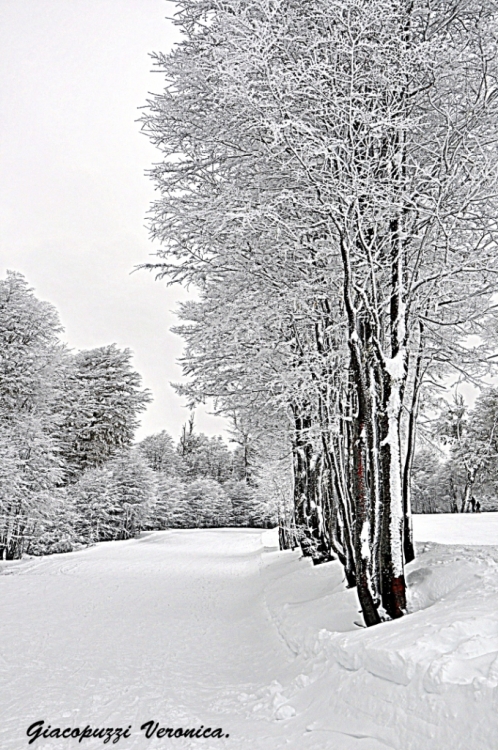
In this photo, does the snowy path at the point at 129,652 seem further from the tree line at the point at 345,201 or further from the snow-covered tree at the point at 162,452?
the snow-covered tree at the point at 162,452

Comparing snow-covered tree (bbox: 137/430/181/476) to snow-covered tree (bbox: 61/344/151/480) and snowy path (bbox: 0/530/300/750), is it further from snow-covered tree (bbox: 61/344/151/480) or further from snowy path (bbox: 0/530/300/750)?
snowy path (bbox: 0/530/300/750)

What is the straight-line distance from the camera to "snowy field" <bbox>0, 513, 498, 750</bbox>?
9.18 ft

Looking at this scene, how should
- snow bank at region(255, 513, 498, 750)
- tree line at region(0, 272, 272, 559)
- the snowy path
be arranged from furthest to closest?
tree line at region(0, 272, 272, 559)
the snowy path
snow bank at region(255, 513, 498, 750)

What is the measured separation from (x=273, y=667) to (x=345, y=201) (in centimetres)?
425

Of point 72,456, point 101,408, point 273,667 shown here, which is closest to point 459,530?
point 273,667

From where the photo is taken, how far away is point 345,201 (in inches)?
186

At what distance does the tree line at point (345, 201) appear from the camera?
4703mm

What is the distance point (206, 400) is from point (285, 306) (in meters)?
4.09

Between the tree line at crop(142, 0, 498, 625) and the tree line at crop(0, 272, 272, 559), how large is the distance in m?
10.1

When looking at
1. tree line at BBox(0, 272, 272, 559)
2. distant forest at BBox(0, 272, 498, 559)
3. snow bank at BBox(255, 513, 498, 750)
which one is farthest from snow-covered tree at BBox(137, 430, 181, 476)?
snow bank at BBox(255, 513, 498, 750)

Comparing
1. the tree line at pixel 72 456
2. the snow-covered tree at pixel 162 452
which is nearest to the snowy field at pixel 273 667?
the tree line at pixel 72 456

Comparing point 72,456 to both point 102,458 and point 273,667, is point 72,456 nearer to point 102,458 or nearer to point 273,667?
point 102,458

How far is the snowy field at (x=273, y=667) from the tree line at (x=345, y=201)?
2.41ft

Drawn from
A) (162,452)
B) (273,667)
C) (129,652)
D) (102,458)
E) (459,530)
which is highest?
(162,452)
